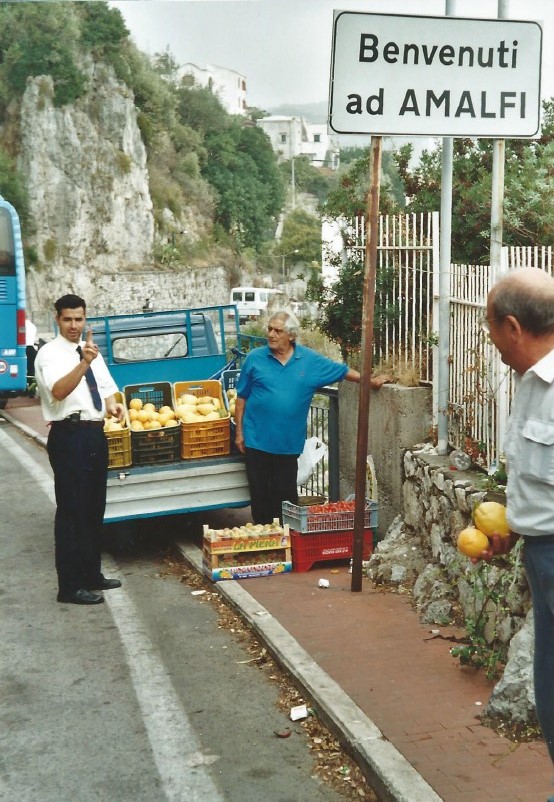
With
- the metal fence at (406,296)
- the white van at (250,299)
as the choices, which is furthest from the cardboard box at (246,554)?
the white van at (250,299)

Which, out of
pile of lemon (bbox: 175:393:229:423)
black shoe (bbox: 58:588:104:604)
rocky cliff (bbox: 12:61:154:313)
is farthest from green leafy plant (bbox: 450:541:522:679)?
rocky cliff (bbox: 12:61:154:313)

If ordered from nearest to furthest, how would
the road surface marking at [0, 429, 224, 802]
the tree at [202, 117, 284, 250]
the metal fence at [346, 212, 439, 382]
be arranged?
the road surface marking at [0, 429, 224, 802], the metal fence at [346, 212, 439, 382], the tree at [202, 117, 284, 250]

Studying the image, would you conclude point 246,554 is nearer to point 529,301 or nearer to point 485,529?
point 485,529

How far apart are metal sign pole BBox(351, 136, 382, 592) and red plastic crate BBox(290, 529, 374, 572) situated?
2.05 ft

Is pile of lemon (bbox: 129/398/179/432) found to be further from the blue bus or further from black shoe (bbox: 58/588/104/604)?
the blue bus

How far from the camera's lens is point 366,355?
692cm

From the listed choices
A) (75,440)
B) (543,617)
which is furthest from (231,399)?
(543,617)

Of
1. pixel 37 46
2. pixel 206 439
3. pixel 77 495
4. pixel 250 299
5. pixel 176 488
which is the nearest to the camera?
pixel 77 495

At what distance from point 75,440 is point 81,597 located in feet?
3.80

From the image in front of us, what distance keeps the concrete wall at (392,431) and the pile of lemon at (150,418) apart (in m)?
1.59

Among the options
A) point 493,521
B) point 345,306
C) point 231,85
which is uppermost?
point 231,85

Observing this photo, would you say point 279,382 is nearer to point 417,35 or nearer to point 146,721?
point 417,35

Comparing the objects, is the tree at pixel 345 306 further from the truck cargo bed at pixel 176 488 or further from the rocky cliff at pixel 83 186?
the rocky cliff at pixel 83 186

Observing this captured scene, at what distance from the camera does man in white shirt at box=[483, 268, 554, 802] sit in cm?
310
